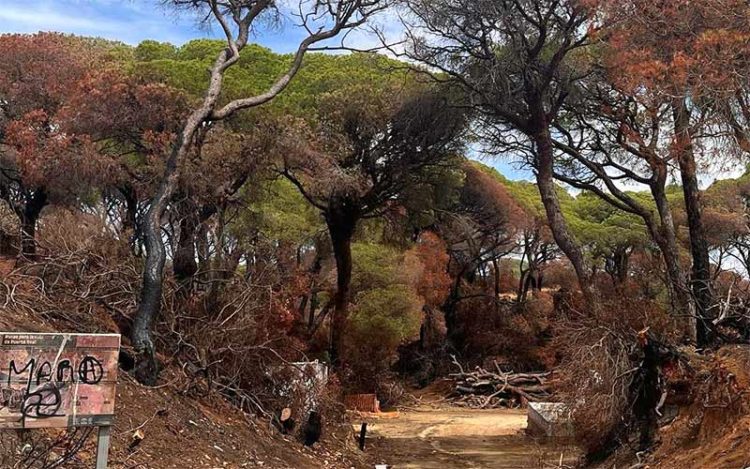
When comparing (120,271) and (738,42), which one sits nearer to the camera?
(738,42)

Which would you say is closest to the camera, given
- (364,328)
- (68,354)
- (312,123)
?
(68,354)

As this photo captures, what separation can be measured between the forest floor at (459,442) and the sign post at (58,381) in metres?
6.98

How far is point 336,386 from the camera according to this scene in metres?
12.3

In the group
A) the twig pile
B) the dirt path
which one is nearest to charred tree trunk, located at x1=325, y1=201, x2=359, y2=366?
Answer: the dirt path

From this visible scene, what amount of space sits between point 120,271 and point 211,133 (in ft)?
14.4

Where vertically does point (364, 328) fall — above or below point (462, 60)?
below

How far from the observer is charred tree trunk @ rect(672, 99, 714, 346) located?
980 cm

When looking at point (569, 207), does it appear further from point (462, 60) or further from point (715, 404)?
point (715, 404)

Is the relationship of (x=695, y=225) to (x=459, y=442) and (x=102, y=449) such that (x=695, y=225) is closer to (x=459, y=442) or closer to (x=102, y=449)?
(x=459, y=442)

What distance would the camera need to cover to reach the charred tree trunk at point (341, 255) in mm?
16938

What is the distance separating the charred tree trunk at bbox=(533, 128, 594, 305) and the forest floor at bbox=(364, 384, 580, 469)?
9.88 ft

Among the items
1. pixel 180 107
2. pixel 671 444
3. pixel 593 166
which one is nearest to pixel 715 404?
pixel 671 444

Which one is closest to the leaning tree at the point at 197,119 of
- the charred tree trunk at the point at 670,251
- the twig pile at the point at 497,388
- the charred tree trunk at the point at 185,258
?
the charred tree trunk at the point at 185,258

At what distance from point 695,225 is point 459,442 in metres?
5.86
